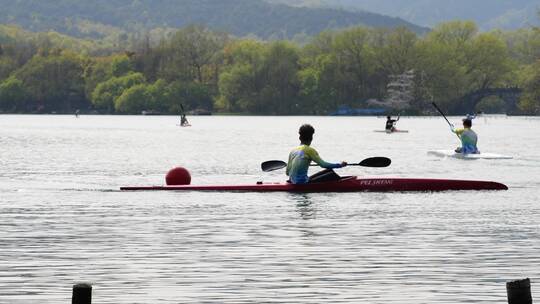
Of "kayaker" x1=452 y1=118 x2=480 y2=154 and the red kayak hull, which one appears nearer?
the red kayak hull

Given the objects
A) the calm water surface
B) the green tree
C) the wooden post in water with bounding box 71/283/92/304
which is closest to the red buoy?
the calm water surface

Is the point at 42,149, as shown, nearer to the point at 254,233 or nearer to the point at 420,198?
the point at 420,198

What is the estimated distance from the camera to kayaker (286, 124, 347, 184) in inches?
1302

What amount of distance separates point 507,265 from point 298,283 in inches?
169

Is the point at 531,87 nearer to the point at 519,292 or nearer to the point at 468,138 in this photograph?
the point at 468,138

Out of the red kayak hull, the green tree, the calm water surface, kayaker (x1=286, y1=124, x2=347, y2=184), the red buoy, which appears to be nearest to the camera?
the calm water surface

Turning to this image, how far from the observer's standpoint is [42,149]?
74688 millimetres

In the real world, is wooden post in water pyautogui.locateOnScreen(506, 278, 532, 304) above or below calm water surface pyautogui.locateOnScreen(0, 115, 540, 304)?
above

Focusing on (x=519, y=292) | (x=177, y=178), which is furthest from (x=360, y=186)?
(x=519, y=292)

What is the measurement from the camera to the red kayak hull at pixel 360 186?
113 ft

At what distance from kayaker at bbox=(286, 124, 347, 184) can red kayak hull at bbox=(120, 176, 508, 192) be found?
11.1 inches

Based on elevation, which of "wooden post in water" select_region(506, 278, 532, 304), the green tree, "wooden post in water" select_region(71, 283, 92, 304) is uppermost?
"wooden post in water" select_region(506, 278, 532, 304)

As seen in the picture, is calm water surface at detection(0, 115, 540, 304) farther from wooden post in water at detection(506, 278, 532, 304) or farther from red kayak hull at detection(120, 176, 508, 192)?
wooden post in water at detection(506, 278, 532, 304)

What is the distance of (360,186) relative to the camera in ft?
116
